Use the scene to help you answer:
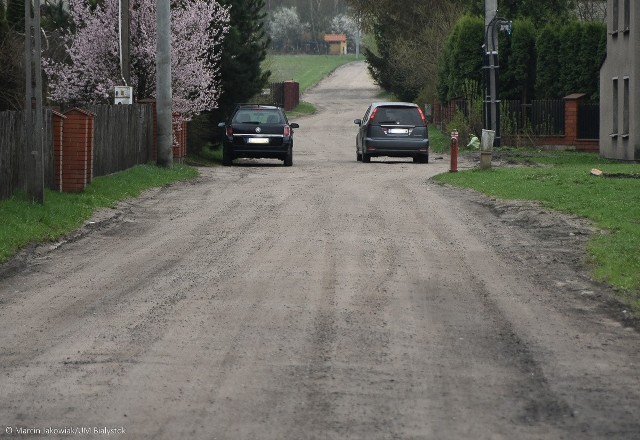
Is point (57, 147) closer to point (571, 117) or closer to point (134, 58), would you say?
point (134, 58)

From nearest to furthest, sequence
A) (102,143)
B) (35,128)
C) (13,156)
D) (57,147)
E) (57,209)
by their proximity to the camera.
→ (57,209) → (35,128) → (13,156) → (57,147) → (102,143)

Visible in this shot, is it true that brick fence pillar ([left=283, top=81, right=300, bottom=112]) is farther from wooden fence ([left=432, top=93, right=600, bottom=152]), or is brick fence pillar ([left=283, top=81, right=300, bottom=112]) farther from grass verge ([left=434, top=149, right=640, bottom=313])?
grass verge ([left=434, top=149, right=640, bottom=313])

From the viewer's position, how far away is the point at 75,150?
70.6ft

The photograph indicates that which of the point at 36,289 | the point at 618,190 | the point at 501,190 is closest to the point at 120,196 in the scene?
the point at 501,190

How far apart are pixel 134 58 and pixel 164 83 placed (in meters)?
4.14

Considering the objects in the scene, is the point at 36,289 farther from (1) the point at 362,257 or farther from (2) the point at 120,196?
(2) the point at 120,196

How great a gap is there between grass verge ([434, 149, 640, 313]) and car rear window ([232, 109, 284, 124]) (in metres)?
6.82

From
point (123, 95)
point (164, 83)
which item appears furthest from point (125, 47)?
point (123, 95)

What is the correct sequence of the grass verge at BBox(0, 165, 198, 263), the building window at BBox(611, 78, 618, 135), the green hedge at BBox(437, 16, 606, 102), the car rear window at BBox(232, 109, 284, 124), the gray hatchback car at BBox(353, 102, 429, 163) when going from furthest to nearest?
1. the green hedge at BBox(437, 16, 606, 102)
2. the building window at BBox(611, 78, 618, 135)
3. the gray hatchback car at BBox(353, 102, 429, 163)
4. the car rear window at BBox(232, 109, 284, 124)
5. the grass verge at BBox(0, 165, 198, 263)

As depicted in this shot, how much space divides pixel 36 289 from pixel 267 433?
5.88 metres

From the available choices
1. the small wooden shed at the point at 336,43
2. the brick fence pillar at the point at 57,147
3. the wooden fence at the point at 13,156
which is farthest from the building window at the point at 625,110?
the small wooden shed at the point at 336,43

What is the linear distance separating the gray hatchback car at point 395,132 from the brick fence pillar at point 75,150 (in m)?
13.4

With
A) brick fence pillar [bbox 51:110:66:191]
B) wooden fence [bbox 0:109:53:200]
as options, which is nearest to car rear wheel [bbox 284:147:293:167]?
brick fence pillar [bbox 51:110:66:191]

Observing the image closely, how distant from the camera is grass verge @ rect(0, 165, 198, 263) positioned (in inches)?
607
